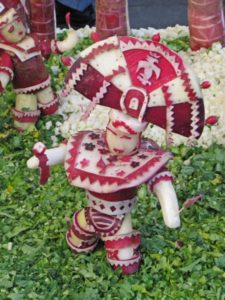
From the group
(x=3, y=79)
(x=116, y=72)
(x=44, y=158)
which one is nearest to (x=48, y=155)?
(x=44, y=158)

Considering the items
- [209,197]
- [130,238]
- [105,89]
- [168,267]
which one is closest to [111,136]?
[105,89]

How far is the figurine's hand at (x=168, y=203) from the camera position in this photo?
2.15 metres

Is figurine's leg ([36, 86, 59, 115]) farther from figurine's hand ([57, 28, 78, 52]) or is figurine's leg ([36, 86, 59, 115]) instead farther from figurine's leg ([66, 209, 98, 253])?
figurine's leg ([66, 209, 98, 253])

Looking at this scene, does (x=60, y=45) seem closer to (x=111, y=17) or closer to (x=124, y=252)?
(x=111, y=17)

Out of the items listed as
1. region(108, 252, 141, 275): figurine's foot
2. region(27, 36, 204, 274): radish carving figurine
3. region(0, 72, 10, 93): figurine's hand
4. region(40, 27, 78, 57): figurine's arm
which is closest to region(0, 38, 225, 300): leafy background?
region(108, 252, 141, 275): figurine's foot

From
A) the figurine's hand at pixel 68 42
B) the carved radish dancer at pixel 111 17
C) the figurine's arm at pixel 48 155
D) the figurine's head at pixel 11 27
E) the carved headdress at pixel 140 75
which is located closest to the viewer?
the carved headdress at pixel 140 75

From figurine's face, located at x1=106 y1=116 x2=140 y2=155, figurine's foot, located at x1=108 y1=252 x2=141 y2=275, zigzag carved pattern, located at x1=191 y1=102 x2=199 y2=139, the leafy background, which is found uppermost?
zigzag carved pattern, located at x1=191 y1=102 x2=199 y2=139

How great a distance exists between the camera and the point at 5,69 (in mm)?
2871

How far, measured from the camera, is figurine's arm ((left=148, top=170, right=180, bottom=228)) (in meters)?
2.15

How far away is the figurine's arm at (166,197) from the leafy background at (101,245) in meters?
0.33

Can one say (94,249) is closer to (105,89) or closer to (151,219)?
(151,219)

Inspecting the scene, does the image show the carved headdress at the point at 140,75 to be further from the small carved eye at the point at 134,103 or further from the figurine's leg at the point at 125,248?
the figurine's leg at the point at 125,248


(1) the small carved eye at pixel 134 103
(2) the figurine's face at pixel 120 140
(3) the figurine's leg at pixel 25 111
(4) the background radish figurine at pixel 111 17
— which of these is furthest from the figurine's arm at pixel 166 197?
(4) the background radish figurine at pixel 111 17

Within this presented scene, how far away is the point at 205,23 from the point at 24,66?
Result: 2.94 ft
